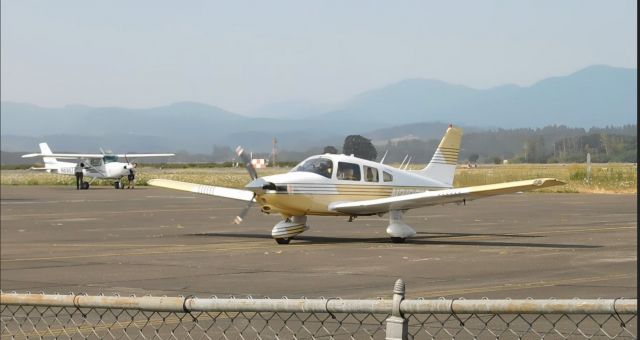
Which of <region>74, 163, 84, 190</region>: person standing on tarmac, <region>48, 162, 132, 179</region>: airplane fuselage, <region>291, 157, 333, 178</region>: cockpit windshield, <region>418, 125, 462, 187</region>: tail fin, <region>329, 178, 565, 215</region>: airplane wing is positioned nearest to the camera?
<region>329, 178, 565, 215</region>: airplane wing

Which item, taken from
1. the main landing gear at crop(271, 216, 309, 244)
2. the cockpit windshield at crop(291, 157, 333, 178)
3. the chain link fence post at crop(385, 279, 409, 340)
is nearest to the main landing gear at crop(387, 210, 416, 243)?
the cockpit windshield at crop(291, 157, 333, 178)

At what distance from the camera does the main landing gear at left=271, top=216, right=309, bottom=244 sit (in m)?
25.1

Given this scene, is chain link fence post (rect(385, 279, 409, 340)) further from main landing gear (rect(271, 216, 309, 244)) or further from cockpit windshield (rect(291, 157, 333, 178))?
cockpit windshield (rect(291, 157, 333, 178))

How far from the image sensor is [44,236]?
2895cm

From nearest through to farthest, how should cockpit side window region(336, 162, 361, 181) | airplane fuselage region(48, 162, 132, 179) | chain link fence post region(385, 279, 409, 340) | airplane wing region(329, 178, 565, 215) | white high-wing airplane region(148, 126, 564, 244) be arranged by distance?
chain link fence post region(385, 279, 409, 340)
airplane wing region(329, 178, 565, 215)
white high-wing airplane region(148, 126, 564, 244)
cockpit side window region(336, 162, 361, 181)
airplane fuselage region(48, 162, 132, 179)

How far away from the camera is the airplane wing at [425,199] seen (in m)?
24.8

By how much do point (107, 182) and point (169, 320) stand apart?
245 feet

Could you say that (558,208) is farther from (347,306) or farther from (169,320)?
(347,306)

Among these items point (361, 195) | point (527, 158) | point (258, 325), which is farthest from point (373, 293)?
point (527, 158)

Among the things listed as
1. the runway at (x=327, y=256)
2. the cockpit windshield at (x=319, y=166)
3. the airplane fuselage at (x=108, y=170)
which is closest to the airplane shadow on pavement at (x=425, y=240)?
the runway at (x=327, y=256)

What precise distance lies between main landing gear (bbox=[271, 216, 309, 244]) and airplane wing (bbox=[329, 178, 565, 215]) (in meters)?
0.81

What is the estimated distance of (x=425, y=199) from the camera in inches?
998

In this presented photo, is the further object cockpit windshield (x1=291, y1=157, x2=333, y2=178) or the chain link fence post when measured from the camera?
cockpit windshield (x1=291, y1=157, x2=333, y2=178)

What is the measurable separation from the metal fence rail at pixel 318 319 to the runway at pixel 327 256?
287 centimetres
